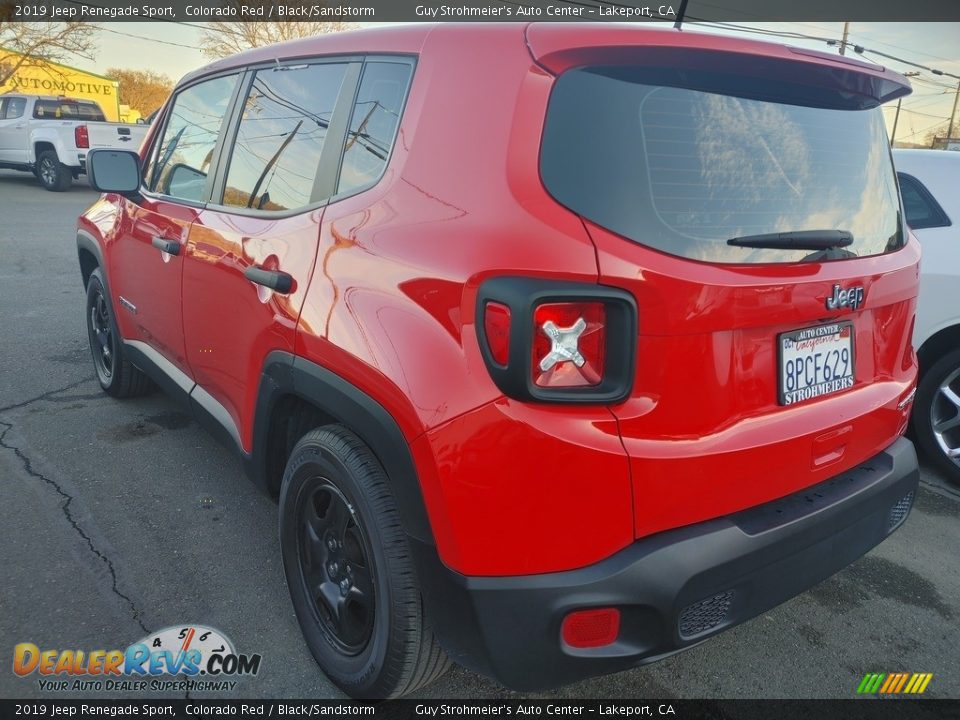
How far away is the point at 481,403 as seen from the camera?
61.0 inches

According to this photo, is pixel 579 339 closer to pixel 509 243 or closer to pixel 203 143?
pixel 509 243

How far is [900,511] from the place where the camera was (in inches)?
88.1

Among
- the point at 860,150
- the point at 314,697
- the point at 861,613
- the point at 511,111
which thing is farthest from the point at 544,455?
the point at 861,613

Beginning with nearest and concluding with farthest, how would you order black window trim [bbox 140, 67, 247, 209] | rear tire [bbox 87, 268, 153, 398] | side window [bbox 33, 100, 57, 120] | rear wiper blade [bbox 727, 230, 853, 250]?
1. rear wiper blade [bbox 727, 230, 853, 250]
2. black window trim [bbox 140, 67, 247, 209]
3. rear tire [bbox 87, 268, 153, 398]
4. side window [bbox 33, 100, 57, 120]

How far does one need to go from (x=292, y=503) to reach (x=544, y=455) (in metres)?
1.07

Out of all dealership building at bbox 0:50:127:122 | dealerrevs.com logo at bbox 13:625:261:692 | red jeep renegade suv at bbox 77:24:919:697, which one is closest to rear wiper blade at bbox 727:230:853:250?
red jeep renegade suv at bbox 77:24:919:697

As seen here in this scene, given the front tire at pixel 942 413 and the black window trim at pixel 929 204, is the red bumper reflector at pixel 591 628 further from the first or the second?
the black window trim at pixel 929 204

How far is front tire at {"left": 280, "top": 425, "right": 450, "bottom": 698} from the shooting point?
182 cm

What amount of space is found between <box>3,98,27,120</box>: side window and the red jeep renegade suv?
1844 centimetres

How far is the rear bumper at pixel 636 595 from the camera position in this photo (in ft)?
5.17

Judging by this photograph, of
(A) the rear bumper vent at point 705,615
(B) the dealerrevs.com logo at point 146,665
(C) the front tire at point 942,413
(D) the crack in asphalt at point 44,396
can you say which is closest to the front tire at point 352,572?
(B) the dealerrevs.com logo at point 146,665

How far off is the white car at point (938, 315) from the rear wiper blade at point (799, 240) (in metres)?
2.11

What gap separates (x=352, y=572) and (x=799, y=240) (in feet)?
5.00

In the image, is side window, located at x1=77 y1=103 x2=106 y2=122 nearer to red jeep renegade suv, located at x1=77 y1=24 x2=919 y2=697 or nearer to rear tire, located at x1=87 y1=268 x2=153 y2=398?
rear tire, located at x1=87 y1=268 x2=153 y2=398
